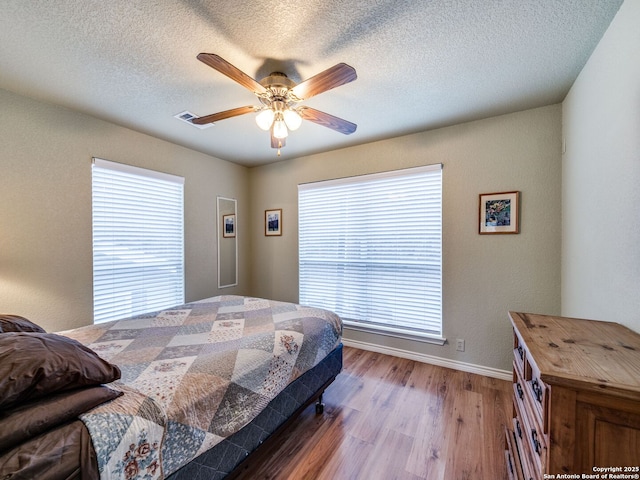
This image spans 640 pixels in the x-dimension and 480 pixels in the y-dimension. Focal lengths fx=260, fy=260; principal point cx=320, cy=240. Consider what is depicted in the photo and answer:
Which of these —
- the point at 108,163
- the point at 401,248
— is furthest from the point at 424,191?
the point at 108,163

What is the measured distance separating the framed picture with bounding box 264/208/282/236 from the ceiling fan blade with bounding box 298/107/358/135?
7.02 feet

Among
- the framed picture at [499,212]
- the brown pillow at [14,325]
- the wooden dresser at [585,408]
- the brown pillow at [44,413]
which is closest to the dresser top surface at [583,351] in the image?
the wooden dresser at [585,408]

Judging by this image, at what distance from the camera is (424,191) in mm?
2961

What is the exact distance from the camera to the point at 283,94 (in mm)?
1823

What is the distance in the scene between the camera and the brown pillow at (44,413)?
766mm

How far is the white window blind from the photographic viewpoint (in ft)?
8.75

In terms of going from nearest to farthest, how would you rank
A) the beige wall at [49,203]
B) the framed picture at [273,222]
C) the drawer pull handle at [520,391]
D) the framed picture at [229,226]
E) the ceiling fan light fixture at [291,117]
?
the drawer pull handle at [520,391], the ceiling fan light fixture at [291,117], the beige wall at [49,203], the framed picture at [229,226], the framed picture at [273,222]

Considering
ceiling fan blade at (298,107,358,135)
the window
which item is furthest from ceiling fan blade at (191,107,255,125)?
the window

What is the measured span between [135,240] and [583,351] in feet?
12.1

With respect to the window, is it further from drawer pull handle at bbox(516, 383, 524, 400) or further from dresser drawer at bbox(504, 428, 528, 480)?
drawer pull handle at bbox(516, 383, 524, 400)

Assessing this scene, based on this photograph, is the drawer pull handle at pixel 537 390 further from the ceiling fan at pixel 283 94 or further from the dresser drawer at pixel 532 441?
the ceiling fan at pixel 283 94

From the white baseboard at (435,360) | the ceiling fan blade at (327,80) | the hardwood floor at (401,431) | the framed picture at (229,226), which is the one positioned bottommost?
the hardwood floor at (401,431)

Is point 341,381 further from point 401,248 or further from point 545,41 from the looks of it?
point 545,41

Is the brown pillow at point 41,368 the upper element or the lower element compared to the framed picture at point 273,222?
lower
